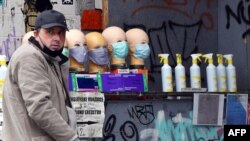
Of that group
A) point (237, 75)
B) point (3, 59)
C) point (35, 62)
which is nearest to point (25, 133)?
point (35, 62)

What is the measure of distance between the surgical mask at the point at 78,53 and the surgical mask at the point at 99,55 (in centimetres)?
16

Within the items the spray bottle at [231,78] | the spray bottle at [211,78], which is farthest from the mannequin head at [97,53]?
the spray bottle at [231,78]

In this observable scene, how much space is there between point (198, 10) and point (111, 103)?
226 centimetres

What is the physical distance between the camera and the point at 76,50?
6848mm

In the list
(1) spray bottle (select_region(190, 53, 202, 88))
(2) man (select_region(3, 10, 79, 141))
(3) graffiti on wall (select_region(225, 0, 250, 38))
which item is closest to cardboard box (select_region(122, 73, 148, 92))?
(1) spray bottle (select_region(190, 53, 202, 88))

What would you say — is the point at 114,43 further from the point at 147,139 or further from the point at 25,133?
the point at 25,133

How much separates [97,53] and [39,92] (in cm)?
278

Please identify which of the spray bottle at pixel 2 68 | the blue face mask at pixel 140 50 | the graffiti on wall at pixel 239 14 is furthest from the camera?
the graffiti on wall at pixel 239 14

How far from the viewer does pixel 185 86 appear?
7348 millimetres

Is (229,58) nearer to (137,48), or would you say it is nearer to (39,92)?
(137,48)

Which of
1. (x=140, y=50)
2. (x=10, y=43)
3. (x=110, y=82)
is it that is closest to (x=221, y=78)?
(x=140, y=50)

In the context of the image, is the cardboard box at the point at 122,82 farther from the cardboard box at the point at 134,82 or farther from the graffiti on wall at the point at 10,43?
the graffiti on wall at the point at 10,43

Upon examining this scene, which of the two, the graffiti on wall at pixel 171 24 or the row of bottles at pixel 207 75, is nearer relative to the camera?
the row of bottles at pixel 207 75

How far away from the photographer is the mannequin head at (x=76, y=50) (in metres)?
6.86
